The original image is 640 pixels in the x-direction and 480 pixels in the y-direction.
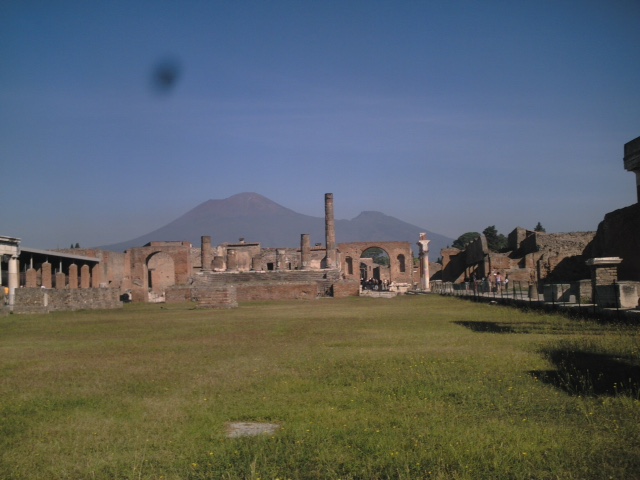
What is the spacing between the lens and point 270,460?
A: 4.86 meters

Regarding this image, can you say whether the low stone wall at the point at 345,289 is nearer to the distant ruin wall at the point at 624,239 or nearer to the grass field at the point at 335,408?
the distant ruin wall at the point at 624,239

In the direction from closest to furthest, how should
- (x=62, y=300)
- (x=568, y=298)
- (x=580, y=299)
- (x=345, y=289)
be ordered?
(x=580, y=299), (x=568, y=298), (x=62, y=300), (x=345, y=289)

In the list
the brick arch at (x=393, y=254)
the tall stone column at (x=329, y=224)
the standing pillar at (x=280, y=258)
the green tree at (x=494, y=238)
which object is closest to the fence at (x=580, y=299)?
the tall stone column at (x=329, y=224)

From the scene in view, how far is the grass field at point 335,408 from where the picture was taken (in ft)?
15.4

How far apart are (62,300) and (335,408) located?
2411 cm

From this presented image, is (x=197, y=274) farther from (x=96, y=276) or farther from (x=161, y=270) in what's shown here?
(x=161, y=270)

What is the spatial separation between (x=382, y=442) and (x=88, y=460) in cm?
210

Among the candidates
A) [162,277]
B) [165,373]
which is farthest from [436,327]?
[162,277]

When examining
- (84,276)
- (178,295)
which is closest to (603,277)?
(178,295)

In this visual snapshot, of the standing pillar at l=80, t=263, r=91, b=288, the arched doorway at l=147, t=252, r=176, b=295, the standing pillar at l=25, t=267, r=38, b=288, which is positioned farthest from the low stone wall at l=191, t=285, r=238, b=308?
the arched doorway at l=147, t=252, r=176, b=295

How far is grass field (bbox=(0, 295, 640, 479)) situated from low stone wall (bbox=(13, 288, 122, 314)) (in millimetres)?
14076

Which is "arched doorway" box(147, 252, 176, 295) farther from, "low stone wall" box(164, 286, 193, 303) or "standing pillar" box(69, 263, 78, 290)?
"low stone wall" box(164, 286, 193, 303)

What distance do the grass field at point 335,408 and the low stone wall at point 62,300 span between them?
14076mm

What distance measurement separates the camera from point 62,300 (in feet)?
92.2
